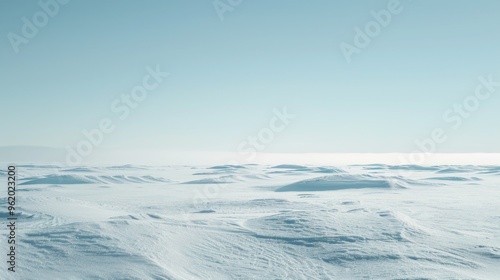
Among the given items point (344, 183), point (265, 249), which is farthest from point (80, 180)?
point (265, 249)

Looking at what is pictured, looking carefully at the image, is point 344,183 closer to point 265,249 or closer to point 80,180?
point 265,249

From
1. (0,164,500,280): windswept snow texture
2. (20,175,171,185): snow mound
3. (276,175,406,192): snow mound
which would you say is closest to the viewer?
(0,164,500,280): windswept snow texture

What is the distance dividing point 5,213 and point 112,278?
1209 cm

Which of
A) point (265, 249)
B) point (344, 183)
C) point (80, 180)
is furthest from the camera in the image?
point (80, 180)

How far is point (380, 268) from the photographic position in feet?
26.4

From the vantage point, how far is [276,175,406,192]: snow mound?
112 ft

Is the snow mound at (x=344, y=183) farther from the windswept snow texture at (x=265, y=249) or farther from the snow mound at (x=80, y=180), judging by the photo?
the snow mound at (x=80, y=180)

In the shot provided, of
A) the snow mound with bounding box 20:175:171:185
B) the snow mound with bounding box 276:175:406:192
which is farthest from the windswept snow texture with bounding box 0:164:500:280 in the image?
the snow mound with bounding box 20:175:171:185

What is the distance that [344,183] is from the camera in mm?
35531

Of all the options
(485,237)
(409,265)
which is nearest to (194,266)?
(409,265)

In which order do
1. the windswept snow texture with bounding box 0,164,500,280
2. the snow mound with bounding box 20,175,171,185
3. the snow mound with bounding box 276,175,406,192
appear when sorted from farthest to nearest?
the snow mound with bounding box 20,175,171,185, the snow mound with bounding box 276,175,406,192, the windswept snow texture with bounding box 0,164,500,280

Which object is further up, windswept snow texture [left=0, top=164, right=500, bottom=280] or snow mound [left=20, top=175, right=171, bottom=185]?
snow mound [left=20, top=175, right=171, bottom=185]

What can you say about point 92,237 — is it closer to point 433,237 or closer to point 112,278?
point 112,278

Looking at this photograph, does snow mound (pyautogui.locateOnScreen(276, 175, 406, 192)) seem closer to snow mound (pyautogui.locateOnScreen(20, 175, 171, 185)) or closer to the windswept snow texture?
the windswept snow texture
